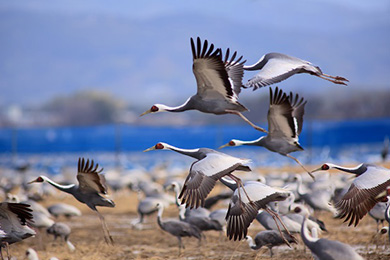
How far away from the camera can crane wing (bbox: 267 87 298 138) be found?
588cm

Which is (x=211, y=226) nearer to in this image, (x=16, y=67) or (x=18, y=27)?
(x=16, y=67)

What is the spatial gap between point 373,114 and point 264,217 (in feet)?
171

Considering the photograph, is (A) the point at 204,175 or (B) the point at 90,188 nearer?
(A) the point at 204,175

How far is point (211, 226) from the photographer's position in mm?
8047

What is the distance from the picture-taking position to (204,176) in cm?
533

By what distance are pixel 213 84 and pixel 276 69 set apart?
0.82 m

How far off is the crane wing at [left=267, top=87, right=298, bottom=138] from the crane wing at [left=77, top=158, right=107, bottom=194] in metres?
1.87

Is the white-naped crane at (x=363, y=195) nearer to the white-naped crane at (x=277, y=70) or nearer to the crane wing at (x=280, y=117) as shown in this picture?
the crane wing at (x=280, y=117)

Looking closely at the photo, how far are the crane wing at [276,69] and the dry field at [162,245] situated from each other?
1965 mm

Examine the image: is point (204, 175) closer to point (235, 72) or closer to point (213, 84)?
point (213, 84)

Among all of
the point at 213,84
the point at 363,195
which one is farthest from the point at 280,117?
the point at 363,195

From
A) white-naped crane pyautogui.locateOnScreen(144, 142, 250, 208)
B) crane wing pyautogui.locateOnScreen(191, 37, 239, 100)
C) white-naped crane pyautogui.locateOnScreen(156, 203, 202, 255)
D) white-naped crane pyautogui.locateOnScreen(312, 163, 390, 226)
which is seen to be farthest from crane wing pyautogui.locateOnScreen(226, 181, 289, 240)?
white-naped crane pyautogui.locateOnScreen(156, 203, 202, 255)

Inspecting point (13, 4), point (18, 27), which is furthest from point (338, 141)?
point (13, 4)

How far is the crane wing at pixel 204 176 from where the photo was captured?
5.29m
